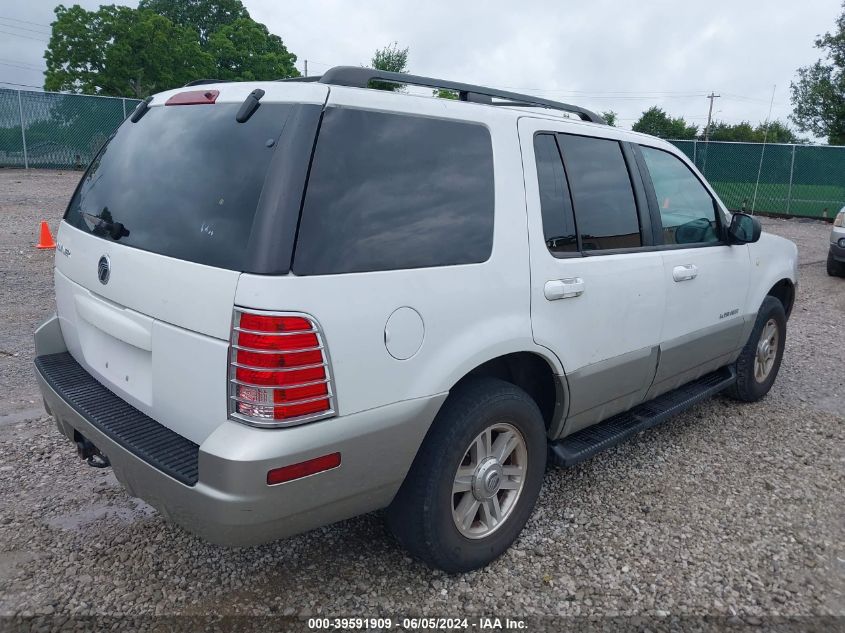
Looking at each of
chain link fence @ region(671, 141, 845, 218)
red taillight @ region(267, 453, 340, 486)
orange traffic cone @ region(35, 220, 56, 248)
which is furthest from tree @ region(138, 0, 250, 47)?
red taillight @ region(267, 453, 340, 486)

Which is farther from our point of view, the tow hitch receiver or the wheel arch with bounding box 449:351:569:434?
the wheel arch with bounding box 449:351:569:434

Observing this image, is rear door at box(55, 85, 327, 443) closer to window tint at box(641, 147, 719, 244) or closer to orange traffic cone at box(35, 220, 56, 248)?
window tint at box(641, 147, 719, 244)

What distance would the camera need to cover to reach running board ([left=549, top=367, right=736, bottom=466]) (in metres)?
3.17

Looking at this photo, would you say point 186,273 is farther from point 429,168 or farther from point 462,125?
point 462,125

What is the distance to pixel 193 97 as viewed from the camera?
2559mm

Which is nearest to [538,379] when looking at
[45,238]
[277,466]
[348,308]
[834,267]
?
[348,308]

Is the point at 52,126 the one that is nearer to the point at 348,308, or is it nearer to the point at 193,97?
the point at 193,97

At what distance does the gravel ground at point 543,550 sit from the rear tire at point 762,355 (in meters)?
0.50

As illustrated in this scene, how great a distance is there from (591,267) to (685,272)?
898mm

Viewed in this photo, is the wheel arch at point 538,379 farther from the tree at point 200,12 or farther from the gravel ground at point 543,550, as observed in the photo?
the tree at point 200,12

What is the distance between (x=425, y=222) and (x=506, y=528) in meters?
1.41

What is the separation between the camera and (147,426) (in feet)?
7.91

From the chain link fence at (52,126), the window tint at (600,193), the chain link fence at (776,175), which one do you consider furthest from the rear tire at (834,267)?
the chain link fence at (52,126)

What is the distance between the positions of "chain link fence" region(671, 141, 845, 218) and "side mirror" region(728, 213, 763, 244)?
17.1 m
